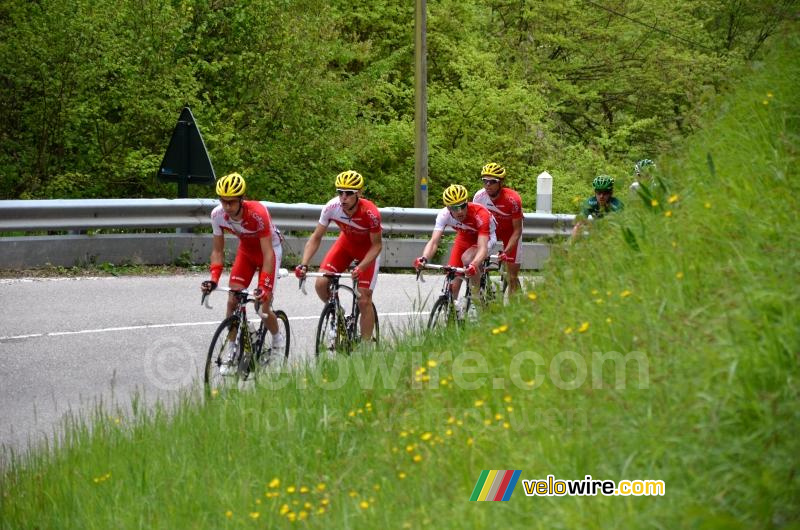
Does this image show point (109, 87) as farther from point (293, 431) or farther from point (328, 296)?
point (293, 431)

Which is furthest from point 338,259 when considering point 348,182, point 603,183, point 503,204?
point 503,204

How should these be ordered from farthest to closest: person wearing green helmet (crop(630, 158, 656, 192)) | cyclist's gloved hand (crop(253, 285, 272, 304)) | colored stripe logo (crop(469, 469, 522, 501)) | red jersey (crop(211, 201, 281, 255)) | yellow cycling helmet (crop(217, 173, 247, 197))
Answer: red jersey (crop(211, 201, 281, 255)) < yellow cycling helmet (crop(217, 173, 247, 197)) < cyclist's gloved hand (crop(253, 285, 272, 304)) < person wearing green helmet (crop(630, 158, 656, 192)) < colored stripe logo (crop(469, 469, 522, 501))

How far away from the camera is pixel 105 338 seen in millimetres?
11148

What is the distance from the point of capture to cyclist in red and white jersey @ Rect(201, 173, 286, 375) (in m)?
9.52

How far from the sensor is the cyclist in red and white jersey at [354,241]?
1047cm

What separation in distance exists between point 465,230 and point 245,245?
2985mm

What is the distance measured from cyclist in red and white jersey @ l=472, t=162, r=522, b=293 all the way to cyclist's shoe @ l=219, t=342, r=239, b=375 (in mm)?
4662

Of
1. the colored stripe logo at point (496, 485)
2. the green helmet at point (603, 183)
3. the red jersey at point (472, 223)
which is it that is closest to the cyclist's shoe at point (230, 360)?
the red jersey at point (472, 223)

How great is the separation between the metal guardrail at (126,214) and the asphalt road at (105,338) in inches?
39.6

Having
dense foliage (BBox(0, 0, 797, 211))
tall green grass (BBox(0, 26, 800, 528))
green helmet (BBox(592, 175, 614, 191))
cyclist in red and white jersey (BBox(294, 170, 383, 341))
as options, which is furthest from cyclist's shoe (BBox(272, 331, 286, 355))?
dense foliage (BBox(0, 0, 797, 211))

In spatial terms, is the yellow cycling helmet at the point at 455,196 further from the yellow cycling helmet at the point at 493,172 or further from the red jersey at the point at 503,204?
the red jersey at the point at 503,204

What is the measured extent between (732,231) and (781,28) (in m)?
3.34

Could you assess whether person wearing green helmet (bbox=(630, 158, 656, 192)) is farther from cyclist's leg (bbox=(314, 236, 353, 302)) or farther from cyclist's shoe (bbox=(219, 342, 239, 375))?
cyclist's leg (bbox=(314, 236, 353, 302))

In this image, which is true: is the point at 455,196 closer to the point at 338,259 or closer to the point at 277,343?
the point at 338,259
